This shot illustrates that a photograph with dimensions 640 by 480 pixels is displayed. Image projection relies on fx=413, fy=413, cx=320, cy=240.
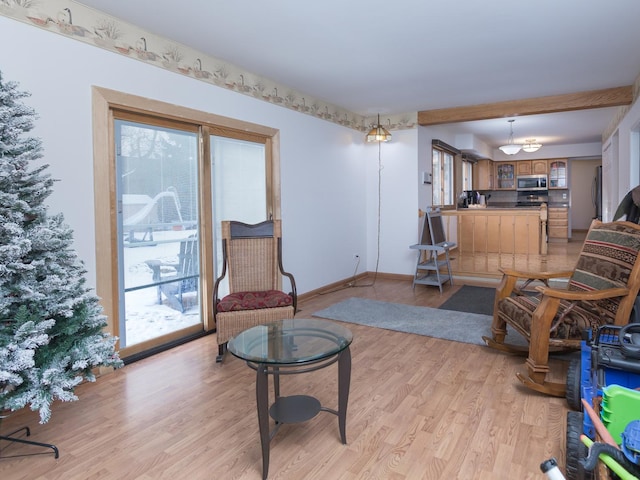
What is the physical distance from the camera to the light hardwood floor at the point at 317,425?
1.80 meters

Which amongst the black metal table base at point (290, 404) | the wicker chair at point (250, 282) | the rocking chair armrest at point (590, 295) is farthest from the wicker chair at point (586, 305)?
the wicker chair at point (250, 282)

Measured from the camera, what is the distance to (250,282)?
349cm

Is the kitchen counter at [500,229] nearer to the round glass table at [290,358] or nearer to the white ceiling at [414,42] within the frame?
the white ceiling at [414,42]

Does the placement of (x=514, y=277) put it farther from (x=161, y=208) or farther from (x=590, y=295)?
(x=161, y=208)

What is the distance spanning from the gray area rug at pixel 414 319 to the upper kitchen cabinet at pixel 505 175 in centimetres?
784

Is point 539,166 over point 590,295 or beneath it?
over

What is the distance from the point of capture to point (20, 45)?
7.76 feet

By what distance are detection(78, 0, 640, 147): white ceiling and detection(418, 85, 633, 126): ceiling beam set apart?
0.13 meters

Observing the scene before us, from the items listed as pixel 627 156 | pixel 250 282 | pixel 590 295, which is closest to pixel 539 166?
pixel 627 156

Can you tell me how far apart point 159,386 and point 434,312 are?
2773 mm

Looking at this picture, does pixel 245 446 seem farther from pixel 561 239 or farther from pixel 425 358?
pixel 561 239

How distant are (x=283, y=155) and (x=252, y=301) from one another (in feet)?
6.61

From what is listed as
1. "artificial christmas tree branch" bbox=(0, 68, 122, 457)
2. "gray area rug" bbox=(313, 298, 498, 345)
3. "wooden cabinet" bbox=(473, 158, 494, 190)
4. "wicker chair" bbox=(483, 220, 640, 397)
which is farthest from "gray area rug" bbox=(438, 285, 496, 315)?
"wooden cabinet" bbox=(473, 158, 494, 190)

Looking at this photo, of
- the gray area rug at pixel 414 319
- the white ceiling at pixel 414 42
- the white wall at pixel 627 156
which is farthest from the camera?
the white wall at pixel 627 156
